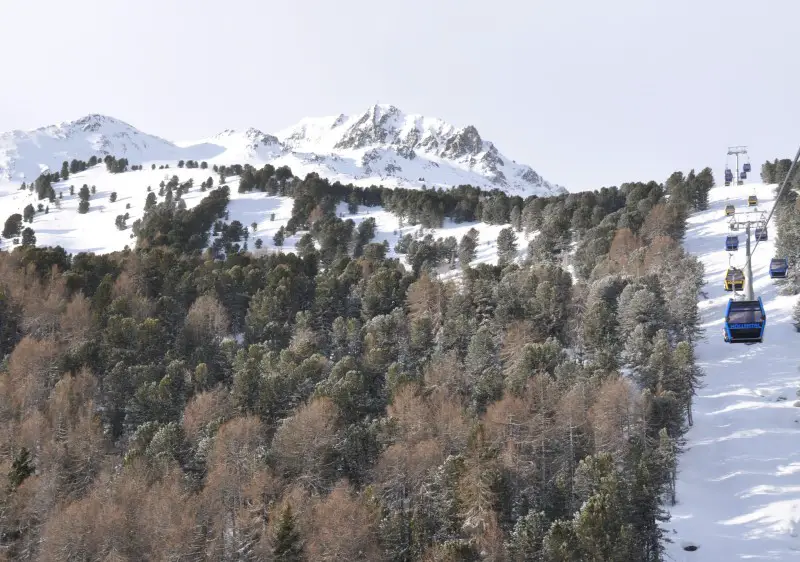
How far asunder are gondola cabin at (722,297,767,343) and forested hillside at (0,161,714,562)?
15528 millimetres

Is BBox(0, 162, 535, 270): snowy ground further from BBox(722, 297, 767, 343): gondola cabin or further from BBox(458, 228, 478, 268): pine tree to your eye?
BBox(722, 297, 767, 343): gondola cabin

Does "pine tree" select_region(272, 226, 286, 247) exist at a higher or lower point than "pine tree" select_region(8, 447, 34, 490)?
higher

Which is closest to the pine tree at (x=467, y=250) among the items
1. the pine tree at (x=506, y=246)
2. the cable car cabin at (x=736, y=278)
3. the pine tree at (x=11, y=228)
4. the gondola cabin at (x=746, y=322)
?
the pine tree at (x=506, y=246)

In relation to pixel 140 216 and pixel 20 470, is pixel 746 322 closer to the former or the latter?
pixel 20 470

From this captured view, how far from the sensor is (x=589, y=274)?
87562 mm

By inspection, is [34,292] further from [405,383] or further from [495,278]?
[495,278]

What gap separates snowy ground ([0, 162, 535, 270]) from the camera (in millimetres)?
125500

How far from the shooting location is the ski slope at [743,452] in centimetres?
4366

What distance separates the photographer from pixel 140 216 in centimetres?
14188

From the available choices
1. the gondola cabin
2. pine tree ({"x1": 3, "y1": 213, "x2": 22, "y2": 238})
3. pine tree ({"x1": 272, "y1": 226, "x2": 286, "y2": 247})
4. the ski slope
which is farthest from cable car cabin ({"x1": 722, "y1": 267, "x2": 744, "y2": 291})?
pine tree ({"x1": 3, "y1": 213, "x2": 22, "y2": 238})

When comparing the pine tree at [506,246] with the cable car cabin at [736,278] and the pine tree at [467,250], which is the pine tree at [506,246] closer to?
the pine tree at [467,250]

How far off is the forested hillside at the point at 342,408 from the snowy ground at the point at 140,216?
34.8 meters

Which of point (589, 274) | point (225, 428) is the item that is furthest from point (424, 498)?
point (589, 274)

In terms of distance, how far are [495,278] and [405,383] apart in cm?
3382
